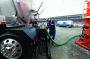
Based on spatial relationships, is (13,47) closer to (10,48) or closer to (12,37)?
(10,48)

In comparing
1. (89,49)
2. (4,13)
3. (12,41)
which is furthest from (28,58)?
(89,49)

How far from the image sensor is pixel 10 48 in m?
3.77

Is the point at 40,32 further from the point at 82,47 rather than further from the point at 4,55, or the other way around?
the point at 82,47

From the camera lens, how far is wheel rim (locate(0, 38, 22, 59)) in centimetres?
378

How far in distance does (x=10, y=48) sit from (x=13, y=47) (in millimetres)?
68

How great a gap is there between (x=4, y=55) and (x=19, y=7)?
1.37m

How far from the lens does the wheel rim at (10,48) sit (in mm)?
3777

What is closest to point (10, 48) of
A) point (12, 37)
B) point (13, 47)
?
point (13, 47)

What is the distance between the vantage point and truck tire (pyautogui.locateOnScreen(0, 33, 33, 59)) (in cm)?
378

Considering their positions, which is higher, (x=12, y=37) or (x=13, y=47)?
(x=12, y=37)

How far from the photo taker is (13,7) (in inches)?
173

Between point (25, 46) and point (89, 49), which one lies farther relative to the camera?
point (89, 49)

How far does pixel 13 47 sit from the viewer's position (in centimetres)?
377

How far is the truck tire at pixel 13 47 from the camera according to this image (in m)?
3.78
